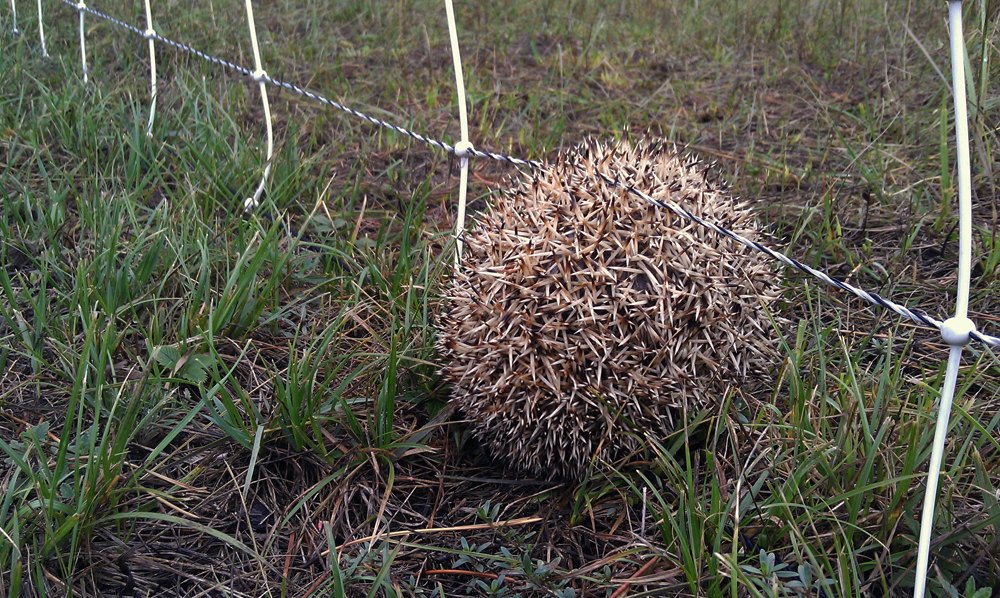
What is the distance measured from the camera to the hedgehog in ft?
6.37

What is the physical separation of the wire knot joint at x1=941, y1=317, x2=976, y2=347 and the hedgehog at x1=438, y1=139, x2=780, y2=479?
51cm

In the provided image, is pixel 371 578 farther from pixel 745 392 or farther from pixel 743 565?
pixel 745 392

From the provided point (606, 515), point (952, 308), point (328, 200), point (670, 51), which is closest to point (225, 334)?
point (328, 200)

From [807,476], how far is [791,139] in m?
2.53

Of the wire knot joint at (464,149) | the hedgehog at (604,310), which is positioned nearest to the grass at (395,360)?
the hedgehog at (604,310)

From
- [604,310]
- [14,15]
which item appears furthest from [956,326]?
[14,15]

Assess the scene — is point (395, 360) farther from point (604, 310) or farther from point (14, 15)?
point (14, 15)

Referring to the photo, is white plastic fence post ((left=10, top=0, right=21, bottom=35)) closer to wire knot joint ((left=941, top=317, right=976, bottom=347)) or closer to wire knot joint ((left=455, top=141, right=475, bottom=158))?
wire knot joint ((left=455, top=141, right=475, bottom=158))

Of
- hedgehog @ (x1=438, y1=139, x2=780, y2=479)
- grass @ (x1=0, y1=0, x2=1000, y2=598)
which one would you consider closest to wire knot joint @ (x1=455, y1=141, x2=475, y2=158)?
grass @ (x1=0, y1=0, x2=1000, y2=598)

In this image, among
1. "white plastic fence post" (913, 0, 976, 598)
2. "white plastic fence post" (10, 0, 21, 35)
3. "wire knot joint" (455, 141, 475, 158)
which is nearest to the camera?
"white plastic fence post" (913, 0, 976, 598)

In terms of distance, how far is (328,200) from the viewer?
11.6ft

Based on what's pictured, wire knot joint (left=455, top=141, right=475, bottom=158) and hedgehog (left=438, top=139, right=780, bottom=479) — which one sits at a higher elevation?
wire knot joint (left=455, top=141, right=475, bottom=158)

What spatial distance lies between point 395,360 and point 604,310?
677 mm

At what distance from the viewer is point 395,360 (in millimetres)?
2240
